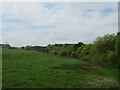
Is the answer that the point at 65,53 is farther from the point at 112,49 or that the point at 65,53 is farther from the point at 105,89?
the point at 105,89

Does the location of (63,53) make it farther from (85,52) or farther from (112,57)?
(112,57)

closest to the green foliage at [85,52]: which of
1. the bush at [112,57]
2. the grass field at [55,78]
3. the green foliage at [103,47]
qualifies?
the green foliage at [103,47]

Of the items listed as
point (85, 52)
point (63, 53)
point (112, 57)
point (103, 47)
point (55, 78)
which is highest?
point (103, 47)

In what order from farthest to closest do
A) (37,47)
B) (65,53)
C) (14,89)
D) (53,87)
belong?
(37,47) → (65,53) → (53,87) → (14,89)

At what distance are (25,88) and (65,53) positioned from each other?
79.5 ft

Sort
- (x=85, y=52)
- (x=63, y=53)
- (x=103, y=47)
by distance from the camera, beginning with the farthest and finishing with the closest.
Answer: (x=63, y=53), (x=85, y=52), (x=103, y=47)

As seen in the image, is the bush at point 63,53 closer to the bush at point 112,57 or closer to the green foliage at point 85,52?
the green foliage at point 85,52

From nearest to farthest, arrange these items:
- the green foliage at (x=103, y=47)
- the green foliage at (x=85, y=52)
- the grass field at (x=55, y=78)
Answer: the grass field at (x=55, y=78) → the green foliage at (x=103, y=47) → the green foliage at (x=85, y=52)

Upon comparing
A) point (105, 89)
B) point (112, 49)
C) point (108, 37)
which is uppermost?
point (108, 37)

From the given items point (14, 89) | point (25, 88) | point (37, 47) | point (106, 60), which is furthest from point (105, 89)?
point (37, 47)

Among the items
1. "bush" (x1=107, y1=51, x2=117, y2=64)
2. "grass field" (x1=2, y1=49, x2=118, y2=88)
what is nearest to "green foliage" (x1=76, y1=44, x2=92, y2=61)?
"bush" (x1=107, y1=51, x2=117, y2=64)

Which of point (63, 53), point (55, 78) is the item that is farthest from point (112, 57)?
point (63, 53)

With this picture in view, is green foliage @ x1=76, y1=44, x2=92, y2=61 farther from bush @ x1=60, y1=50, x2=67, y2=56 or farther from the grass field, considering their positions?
the grass field

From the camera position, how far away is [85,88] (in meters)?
5.92
